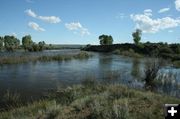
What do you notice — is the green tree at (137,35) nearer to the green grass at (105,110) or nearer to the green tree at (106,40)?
the green tree at (106,40)

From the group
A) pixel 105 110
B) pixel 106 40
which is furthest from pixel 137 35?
pixel 105 110

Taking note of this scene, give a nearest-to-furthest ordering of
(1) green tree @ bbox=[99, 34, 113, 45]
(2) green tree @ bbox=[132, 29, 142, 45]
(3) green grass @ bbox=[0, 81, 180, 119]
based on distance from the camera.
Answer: (3) green grass @ bbox=[0, 81, 180, 119], (2) green tree @ bbox=[132, 29, 142, 45], (1) green tree @ bbox=[99, 34, 113, 45]

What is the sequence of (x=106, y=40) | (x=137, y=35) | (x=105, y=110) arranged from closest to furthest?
(x=105, y=110) → (x=137, y=35) → (x=106, y=40)

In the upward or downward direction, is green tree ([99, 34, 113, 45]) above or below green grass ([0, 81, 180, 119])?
above

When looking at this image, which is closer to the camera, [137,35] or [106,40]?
[137,35]

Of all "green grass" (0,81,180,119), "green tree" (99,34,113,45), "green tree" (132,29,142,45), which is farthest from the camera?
"green tree" (99,34,113,45)

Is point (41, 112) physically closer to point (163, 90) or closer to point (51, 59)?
point (163, 90)

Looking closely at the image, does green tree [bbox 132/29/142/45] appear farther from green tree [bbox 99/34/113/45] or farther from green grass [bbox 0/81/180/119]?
green grass [bbox 0/81/180/119]

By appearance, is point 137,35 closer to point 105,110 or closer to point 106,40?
point 106,40

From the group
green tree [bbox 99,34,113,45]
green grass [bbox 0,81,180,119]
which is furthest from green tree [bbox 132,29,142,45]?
green grass [bbox 0,81,180,119]

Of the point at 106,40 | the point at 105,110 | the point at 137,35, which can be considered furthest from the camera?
the point at 106,40

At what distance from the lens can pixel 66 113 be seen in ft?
27.8

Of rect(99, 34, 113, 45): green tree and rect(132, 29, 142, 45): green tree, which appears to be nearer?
rect(132, 29, 142, 45): green tree

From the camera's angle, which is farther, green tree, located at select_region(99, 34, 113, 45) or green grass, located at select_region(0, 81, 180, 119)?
green tree, located at select_region(99, 34, 113, 45)
